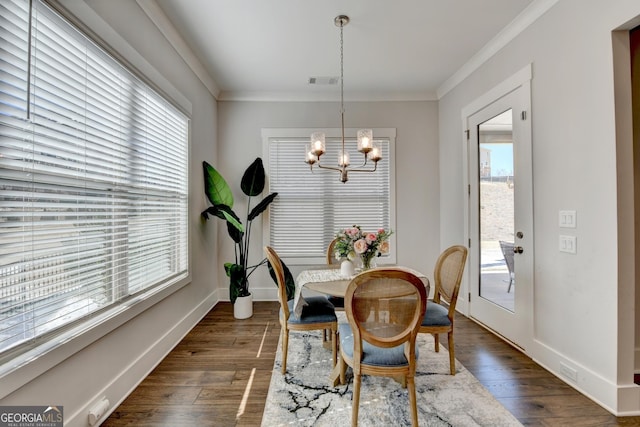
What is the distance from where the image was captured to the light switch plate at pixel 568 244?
211cm

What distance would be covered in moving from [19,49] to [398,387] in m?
2.87

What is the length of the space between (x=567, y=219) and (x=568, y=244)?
0.61ft

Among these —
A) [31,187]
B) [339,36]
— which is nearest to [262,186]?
[339,36]

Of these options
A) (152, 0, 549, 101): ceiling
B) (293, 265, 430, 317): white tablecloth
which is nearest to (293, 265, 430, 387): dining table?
(293, 265, 430, 317): white tablecloth

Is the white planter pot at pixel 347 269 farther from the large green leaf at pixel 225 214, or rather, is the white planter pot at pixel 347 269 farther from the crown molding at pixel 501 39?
the crown molding at pixel 501 39

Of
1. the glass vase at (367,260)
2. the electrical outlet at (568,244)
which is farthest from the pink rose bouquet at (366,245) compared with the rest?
the electrical outlet at (568,244)

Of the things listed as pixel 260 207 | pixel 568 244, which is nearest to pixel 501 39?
pixel 568 244

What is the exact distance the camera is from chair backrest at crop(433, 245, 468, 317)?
7.33 ft

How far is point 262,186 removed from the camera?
156 inches

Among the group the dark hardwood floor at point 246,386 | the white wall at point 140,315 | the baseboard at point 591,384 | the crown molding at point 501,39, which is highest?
the crown molding at point 501,39

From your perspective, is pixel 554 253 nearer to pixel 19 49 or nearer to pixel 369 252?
pixel 369 252

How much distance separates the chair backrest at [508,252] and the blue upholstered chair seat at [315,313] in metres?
1.82

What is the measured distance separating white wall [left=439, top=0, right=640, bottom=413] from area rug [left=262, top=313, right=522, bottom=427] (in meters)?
0.75

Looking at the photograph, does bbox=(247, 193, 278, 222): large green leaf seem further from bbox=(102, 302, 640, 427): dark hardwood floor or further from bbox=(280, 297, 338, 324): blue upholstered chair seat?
bbox=(280, 297, 338, 324): blue upholstered chair seat
